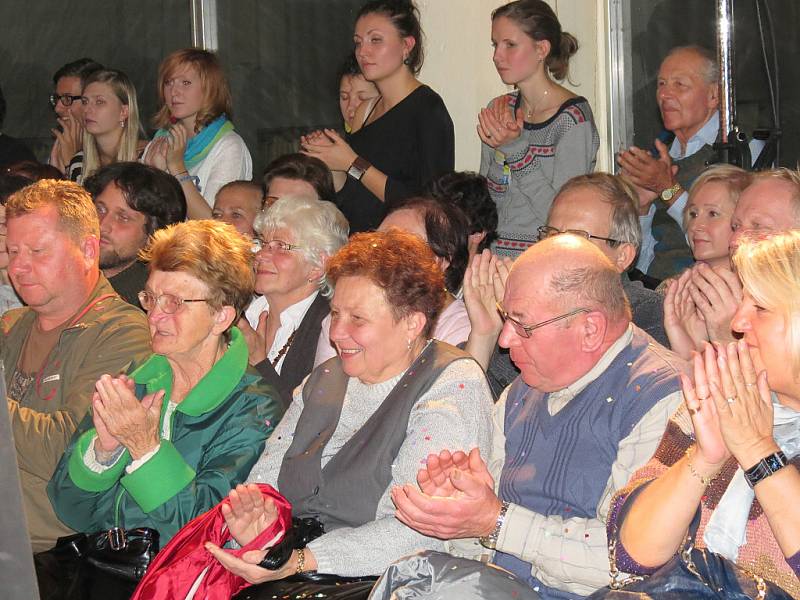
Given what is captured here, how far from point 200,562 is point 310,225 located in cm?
161

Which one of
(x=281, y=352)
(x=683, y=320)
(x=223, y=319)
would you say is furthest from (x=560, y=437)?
(x=281, y=352)

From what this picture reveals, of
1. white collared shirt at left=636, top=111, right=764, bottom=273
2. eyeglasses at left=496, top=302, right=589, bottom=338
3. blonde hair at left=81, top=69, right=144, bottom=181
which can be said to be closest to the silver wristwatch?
eyeglasses at left=496, top=302, right=589, bottom=338

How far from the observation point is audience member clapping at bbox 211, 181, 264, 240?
4676mm

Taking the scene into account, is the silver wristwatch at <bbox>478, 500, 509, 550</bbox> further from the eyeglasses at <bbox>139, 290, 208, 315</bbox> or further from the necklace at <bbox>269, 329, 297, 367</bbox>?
Answer: the necklace at <bbox>269, 329, 297, 367</bbox>

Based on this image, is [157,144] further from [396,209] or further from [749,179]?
[749,179]

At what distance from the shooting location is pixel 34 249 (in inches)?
136

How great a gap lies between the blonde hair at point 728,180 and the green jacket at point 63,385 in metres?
1.90

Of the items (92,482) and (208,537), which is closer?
(208,537)

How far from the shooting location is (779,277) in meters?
2.10

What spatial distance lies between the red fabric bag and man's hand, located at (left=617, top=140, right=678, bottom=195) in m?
2.32

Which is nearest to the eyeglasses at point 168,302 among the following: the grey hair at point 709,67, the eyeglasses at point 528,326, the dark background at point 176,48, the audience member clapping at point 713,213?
the eyeglasses at point 528,326

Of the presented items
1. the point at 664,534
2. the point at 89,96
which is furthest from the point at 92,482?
the point at 89,96

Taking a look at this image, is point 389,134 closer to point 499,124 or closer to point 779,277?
point 499,124

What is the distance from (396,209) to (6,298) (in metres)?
1.73
